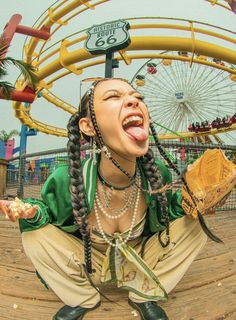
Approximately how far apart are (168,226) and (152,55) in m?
8.47

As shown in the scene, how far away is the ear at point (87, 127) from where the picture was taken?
1435 millimetres

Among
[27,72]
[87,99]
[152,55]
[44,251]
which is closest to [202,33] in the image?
[152,55]

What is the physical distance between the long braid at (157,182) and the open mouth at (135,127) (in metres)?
0.22

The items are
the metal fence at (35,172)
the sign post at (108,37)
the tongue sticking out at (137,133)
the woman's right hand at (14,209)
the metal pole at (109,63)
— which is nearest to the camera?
the woman's right hand at (14,209)

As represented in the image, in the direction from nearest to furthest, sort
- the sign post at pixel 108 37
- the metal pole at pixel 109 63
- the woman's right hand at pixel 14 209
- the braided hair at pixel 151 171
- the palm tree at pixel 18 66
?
the woman's right hand at pixel 14 209
the braided hair at pixel 151 171
the sign post at pixel 108 37
the metal pole at pixel 109 63
the palm tree at pixel 18 66

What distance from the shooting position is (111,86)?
144cm

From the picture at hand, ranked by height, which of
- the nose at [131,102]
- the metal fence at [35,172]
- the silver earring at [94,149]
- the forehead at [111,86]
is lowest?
the metal fence at [35,172]

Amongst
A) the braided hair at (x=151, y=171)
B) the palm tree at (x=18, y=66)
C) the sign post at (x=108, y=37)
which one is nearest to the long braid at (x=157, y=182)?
the braided hair at (x=151, y=171)

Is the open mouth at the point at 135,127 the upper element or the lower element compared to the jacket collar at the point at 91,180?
upper

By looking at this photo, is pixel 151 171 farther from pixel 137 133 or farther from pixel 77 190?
pixel 77 190

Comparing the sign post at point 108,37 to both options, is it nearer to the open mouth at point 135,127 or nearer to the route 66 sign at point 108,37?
the route 66 sign at point 108,37

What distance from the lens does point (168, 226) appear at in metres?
1.49

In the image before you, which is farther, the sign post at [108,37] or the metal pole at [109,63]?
the metal pole at [109,63]

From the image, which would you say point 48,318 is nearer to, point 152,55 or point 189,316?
point 189,316
